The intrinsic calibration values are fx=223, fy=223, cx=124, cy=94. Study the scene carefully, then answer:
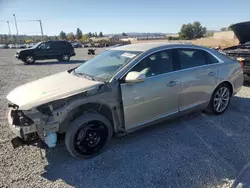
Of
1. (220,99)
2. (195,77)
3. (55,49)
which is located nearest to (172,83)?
(195,77)

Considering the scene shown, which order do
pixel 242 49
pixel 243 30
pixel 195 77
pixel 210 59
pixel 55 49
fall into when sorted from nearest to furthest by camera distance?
pixel 195 77, pixel 210 59, pixel 242 49, pixel 243 30, pixel 55 49

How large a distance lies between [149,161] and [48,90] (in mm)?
1765

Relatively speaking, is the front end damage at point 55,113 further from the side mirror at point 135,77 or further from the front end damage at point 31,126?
the side mirror at point 135,77

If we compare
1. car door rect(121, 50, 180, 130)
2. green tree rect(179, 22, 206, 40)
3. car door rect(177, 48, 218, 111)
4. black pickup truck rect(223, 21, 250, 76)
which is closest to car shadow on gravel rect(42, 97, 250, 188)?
car door rect(121, 50, 180, 130)

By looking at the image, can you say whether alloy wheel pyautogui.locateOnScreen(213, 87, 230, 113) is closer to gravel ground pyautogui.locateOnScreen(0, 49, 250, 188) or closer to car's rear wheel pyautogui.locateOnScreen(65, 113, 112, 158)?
gravel ground pyautogui.locateOnScreen(0, 49, 250, 188)

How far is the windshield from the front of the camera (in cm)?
355

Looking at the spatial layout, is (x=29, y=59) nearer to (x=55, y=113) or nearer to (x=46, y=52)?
(x=46, y=52)

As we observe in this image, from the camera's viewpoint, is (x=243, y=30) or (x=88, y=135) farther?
(x=243, y=30)

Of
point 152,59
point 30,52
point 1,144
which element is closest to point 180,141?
point 152,59

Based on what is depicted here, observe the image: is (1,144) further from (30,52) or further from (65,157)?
(30,52)

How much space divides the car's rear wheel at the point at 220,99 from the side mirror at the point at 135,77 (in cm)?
199

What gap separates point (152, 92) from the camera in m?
3.57

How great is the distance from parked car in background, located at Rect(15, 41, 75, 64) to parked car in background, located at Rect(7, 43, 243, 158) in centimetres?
1485

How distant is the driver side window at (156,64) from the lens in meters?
3.60
